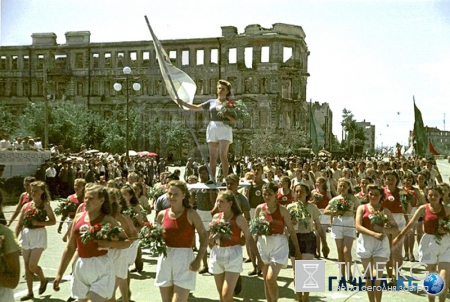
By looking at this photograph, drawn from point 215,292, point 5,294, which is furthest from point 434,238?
point 5,294

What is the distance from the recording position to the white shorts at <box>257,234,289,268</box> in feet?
24.7

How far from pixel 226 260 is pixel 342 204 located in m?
3.47

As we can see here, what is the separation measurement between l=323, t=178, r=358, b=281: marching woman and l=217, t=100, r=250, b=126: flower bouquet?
8.12ft

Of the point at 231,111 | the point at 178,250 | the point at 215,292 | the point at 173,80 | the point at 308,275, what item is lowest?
the point at 215,292

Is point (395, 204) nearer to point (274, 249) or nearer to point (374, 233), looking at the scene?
point (374, 233)

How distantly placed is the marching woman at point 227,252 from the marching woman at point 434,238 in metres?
2.35

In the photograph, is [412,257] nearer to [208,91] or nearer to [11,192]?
[11,192]

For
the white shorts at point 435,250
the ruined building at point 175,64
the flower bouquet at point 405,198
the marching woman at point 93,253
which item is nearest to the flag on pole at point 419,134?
the flower bouquet at point 405,198

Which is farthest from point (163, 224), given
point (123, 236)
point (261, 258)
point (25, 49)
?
point (25, 49)

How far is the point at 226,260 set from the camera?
6.95m

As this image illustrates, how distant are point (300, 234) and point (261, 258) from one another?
52.8 inches

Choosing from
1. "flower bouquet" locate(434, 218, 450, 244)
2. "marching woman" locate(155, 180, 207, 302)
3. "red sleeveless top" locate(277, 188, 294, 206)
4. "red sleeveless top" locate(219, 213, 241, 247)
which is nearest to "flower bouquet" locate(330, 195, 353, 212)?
"red sleeveless top" locate(277, 188, 294, 206)

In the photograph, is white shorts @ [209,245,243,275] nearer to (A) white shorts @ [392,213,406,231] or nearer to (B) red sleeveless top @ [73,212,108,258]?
(B) red sleeveless top @ [73,212,108,258]

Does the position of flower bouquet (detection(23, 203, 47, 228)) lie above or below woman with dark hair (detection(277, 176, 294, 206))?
below
